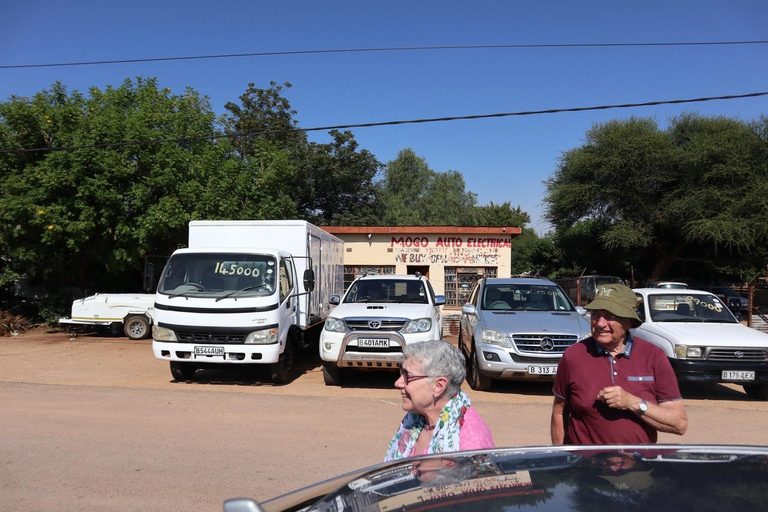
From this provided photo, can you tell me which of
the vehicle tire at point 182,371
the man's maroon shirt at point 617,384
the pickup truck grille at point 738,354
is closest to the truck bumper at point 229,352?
the vehicle tire at point 182,371

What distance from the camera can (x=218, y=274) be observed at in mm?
9984

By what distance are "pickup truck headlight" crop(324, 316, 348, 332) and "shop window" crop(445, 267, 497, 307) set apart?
1556cm

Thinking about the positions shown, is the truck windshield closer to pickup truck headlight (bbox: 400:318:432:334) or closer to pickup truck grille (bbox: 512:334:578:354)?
pickup truck headlight (bbox: 400:318:432:334)

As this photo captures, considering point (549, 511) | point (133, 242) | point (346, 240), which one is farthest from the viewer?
point (346, 240)

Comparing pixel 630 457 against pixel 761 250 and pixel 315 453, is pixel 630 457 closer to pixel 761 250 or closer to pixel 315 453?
pixel 315 453

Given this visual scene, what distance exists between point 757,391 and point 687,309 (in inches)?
65.7

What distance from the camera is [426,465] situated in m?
1.95

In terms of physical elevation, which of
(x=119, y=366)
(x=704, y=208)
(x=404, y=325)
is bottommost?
(x=119, y=366)

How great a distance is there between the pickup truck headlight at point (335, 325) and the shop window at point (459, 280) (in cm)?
1556

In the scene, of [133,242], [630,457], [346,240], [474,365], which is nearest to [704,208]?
[346,240]

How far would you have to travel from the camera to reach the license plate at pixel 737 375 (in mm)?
8688

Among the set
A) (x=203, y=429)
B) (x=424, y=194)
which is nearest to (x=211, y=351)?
(x=203, y=429)

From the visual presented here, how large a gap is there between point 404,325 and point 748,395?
5.97 m

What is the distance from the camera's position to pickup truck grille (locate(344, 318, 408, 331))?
9477 millimetres
